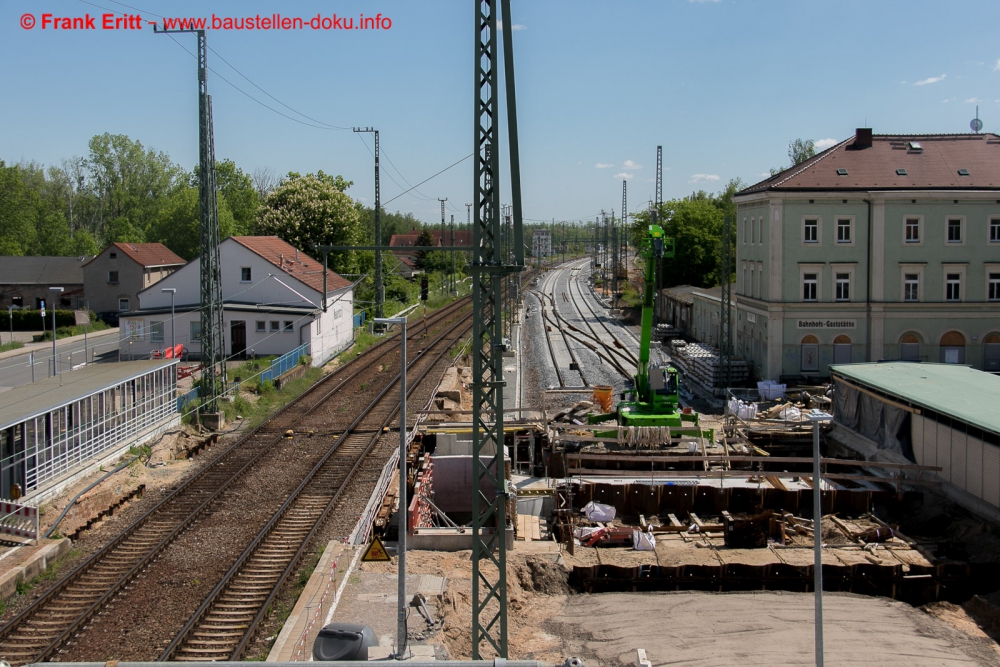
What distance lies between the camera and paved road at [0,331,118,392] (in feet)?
111

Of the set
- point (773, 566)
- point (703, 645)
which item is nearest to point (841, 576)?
point (773, 566)

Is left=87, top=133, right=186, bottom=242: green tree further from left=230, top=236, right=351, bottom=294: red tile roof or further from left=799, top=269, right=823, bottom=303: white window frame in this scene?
left=799, top=269, right=823, bottom=303: white window frame

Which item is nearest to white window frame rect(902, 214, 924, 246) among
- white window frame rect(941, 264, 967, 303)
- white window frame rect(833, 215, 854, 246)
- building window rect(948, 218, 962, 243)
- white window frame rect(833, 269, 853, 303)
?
building window rect(948, 218, 962, 243)

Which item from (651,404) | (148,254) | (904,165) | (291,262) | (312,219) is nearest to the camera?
(651,404)

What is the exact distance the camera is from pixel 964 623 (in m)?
15.6

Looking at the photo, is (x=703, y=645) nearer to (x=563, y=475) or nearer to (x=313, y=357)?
(x=563, y=475)

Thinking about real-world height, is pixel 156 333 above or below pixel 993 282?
below

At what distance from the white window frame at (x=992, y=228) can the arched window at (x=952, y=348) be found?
389 centimetres

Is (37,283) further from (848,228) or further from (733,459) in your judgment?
(733,459)

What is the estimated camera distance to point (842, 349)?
3550 cm

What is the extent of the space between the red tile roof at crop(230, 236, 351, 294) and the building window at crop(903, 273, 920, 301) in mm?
24103

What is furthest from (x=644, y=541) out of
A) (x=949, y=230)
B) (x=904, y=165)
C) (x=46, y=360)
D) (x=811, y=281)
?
(x=46, y=360)

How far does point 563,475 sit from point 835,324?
661 inches

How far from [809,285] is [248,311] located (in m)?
23.3
